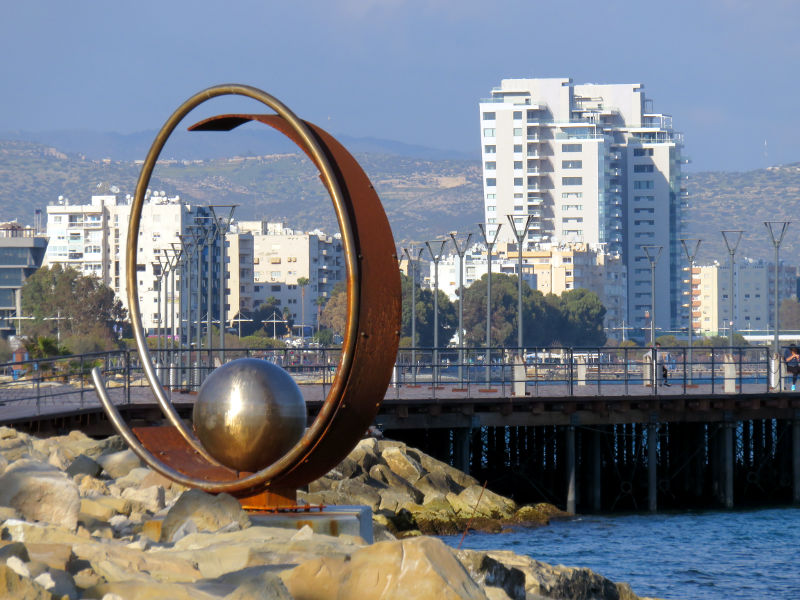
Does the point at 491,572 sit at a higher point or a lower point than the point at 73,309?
lower

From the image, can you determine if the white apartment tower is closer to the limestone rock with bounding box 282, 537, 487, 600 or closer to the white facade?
the white facade

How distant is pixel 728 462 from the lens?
A: 117 ft

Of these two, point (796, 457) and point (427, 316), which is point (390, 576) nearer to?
point (796, 457)

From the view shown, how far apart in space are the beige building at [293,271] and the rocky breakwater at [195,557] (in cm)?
15913

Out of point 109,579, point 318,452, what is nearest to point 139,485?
point 318,452

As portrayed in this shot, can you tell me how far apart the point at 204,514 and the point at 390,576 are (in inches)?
166

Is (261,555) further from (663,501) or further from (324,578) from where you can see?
(663,501)

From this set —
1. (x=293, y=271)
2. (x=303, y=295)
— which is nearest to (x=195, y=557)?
(x=303, y=295)

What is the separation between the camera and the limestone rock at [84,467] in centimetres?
1844

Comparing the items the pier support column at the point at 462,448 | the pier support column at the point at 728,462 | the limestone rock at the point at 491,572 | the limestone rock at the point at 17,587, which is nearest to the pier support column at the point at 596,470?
the pier support column at the point at 728,462

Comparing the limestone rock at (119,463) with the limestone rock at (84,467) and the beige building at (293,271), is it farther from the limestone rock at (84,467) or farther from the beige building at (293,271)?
the beige building at (293,271)

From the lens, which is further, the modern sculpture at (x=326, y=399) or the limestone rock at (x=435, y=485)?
the limestone rock at (x=435, y=485)

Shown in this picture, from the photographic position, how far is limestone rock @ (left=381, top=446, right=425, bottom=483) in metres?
28.9

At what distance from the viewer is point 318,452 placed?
14.4 m
